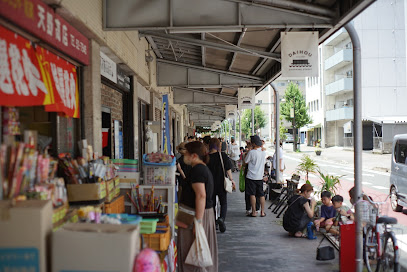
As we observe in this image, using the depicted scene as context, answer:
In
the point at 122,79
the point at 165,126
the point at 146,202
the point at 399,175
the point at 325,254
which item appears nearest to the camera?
the point at 146,202

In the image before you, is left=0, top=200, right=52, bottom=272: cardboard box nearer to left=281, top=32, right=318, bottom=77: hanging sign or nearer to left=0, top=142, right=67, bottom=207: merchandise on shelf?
left=0, top=142, right=67, bottom=207: merchandise on shelf

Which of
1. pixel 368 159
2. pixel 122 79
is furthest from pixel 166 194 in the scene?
pixel 368 159

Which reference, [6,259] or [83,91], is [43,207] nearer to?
[6,259]

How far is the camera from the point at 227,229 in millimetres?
8484

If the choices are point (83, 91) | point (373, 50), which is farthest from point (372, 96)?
point (83, 91)

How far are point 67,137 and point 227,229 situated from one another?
4468 mm

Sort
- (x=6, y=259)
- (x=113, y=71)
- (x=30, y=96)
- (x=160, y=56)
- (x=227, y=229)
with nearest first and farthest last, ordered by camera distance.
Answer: (x=6, y=259), (x=30, y=96), (x=113, y=71), (x=227, y=229), (x=160, y=56)

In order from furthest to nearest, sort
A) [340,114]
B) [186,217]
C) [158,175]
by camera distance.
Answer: [340,114]
[158,175]
[186,217]

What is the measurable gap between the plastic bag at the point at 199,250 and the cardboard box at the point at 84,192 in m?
1.22

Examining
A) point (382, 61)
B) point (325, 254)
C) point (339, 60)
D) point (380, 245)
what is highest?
point (339, 60)

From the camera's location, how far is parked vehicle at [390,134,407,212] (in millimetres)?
10945

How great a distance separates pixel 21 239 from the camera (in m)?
2.78

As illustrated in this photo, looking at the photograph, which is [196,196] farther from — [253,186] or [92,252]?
[253,186]

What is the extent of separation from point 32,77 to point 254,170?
21.1ft
